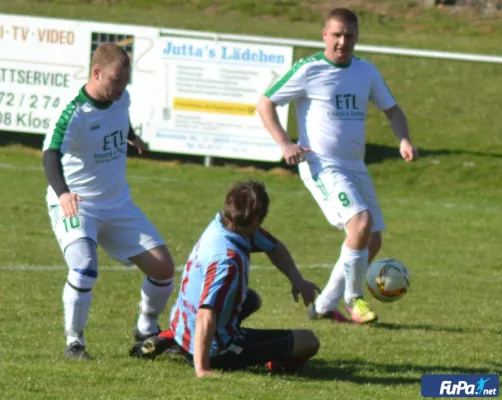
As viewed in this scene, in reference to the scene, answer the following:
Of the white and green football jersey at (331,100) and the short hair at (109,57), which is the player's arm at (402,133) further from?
the short hair at (109,57)

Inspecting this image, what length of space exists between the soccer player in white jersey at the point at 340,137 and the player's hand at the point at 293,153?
36 centimetres

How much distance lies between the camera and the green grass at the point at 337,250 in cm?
727

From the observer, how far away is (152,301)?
8.20m

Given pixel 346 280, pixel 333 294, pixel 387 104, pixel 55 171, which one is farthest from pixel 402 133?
pixel 55 171

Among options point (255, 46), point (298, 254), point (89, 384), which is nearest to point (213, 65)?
point (255, 46)

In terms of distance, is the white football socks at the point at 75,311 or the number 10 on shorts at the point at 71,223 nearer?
the white football socks at the point at 75,311

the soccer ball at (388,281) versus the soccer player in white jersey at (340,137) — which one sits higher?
the soccer player in white jersey at (340,137)

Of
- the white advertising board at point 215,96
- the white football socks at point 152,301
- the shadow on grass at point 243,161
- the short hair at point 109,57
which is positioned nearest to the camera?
the short hair at point 109,57

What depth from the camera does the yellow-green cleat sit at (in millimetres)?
9594

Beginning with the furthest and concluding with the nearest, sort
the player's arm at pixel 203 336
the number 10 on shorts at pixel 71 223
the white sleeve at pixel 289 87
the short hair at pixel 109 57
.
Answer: the white sleeve at pixel 289 87 → the number 10 on shorts at pixel 71 223 → the short hair at pixel 109 57 → the player's arm at pixel 203 336

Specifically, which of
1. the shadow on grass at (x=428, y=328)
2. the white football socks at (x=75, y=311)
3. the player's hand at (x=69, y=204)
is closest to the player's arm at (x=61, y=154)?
the player's hand at (x=69, y=204)

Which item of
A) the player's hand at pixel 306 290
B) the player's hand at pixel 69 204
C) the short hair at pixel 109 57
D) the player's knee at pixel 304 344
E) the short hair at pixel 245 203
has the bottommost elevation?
the player's knee at pixel 304 344

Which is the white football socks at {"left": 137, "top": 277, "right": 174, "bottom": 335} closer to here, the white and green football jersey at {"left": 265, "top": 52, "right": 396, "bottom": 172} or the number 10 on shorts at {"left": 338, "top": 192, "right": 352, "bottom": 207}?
the number 10 on shorts at {"left": 338, "top": 192, "right": 352, "bottom": 207}

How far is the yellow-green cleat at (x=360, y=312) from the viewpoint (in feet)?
31.5
